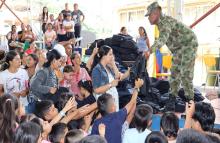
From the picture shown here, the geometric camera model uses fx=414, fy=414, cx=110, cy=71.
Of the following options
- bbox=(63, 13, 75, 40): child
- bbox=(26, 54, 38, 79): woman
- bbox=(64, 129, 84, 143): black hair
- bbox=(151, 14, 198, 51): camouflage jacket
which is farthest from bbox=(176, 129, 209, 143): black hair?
bbox=(63, 13, 75, 40): child

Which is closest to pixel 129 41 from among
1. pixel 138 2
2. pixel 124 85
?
pixel 124 85

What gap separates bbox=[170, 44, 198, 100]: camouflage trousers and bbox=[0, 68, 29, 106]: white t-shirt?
1984mm

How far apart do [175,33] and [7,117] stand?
290 cm

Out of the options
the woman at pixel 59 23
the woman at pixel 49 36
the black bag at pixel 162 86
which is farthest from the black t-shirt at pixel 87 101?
the woman at pixel 59 23

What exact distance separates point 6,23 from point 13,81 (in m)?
14.3

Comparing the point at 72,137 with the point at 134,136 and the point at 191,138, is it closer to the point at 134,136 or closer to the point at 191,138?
the point at 134,136

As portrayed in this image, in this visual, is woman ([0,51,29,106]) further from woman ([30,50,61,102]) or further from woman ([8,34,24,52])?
woman ([8,34,24,52])

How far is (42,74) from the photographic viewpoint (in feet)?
16.5

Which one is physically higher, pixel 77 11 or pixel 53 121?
pixel 77 11

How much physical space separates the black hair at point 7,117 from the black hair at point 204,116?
145 cm

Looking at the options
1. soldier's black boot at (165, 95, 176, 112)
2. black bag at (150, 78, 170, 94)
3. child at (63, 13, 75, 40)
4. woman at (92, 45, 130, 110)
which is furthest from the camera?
child at (63, 13, 75, 40)

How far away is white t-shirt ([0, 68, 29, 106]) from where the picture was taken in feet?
16.7

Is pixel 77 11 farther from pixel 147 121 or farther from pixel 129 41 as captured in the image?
pixel 147 121

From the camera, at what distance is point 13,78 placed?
16.8 ft
